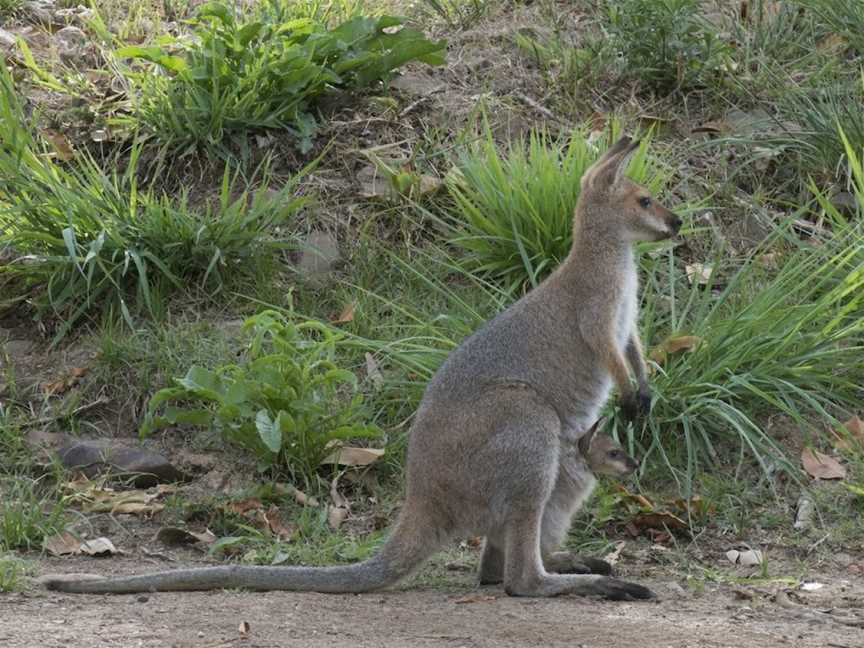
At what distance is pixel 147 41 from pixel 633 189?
4389mm

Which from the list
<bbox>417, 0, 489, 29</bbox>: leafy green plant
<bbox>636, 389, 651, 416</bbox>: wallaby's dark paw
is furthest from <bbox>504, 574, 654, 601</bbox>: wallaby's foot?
<bbox>417, 0, 489, 29</bbox>: leafy green plant

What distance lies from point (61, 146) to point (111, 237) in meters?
1.10

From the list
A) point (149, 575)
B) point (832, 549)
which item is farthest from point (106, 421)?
point (832, 549)

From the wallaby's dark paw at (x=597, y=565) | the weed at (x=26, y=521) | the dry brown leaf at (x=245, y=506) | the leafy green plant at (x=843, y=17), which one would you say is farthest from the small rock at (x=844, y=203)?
the weed at (x=26, y=521)

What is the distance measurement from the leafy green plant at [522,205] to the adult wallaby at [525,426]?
1350mm

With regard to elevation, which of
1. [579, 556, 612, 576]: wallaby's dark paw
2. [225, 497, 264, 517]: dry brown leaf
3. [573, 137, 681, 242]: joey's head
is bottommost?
[579, 556, 612, 576]: wallaby's dark paw

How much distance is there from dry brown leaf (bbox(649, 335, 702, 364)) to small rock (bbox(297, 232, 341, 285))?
2.02 meters

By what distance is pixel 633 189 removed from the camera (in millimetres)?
6297

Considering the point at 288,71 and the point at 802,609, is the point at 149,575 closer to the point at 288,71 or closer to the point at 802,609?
the point at 802,609

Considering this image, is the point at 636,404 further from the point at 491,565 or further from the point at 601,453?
the point at 491,565

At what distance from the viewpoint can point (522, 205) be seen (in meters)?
7.80

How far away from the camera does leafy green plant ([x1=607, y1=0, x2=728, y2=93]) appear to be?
9.11m

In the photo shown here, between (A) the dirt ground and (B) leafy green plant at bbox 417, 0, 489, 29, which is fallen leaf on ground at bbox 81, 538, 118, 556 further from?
(B) leafy green plant at bbox 417, 0, 489, 29

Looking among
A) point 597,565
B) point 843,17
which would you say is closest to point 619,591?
point 597,565
